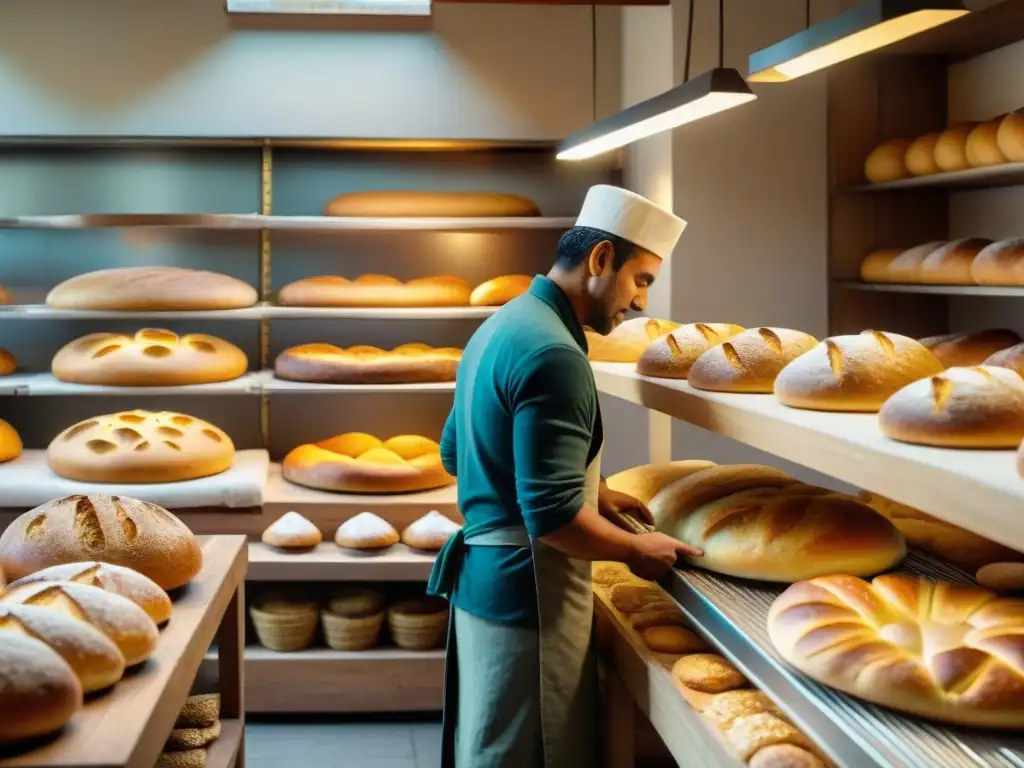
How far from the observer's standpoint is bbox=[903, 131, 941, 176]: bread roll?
353 centimetres

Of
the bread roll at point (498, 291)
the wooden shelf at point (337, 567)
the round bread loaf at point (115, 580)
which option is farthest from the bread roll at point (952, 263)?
the round bread loaf at point (115, 580)

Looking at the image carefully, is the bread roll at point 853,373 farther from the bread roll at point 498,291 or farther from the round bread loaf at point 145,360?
the round bread loaf at point 145,360

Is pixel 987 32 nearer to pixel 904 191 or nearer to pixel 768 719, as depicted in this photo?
pixel 904 191

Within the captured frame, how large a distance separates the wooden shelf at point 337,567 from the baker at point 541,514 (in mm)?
1330

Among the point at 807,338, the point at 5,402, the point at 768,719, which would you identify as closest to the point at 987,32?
the point at 807,338

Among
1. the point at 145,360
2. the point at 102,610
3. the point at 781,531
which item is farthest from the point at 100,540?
the point at 145,360

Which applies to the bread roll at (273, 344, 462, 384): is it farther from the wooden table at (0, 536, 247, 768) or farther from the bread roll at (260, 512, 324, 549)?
the wooden table at (0, 536, 247, 768)

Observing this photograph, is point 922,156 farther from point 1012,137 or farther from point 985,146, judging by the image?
point 1012,137

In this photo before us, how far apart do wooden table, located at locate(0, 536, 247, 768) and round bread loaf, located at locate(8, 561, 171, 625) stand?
0.05 m

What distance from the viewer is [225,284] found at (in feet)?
12.8

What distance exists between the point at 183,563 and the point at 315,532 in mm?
1674

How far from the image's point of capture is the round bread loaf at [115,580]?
5.38 ft

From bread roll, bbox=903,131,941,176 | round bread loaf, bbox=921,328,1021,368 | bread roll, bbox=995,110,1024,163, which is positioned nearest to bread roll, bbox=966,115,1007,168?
bread roll, bbox=995,110,1024,163

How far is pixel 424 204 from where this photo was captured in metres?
3.95
